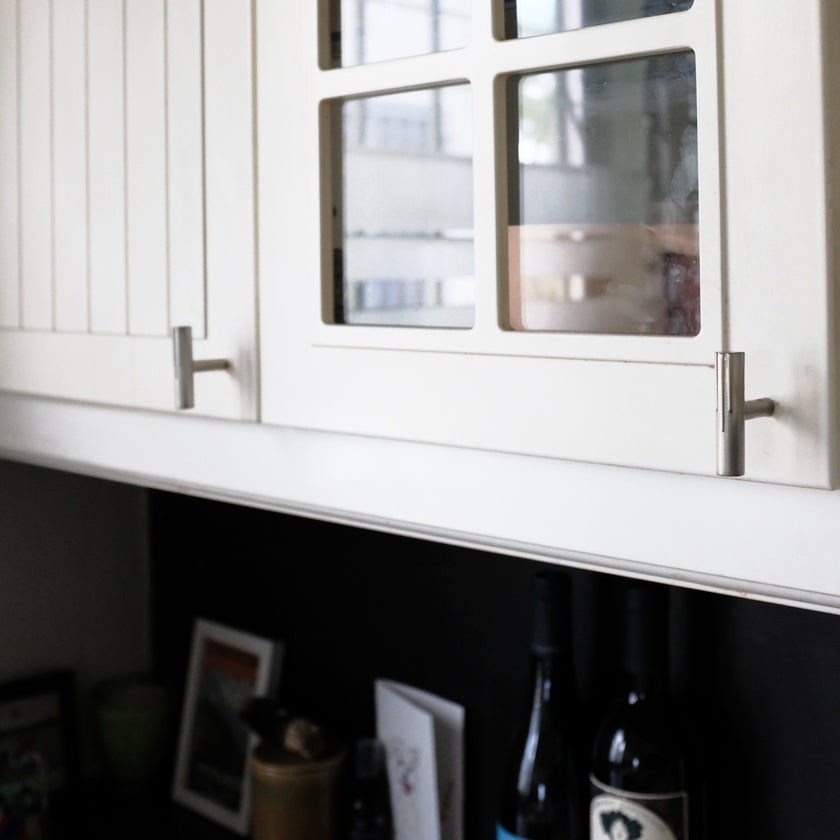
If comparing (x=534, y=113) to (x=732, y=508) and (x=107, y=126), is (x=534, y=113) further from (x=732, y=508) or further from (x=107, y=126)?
(x=107, y=126)

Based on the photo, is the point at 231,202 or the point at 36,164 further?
the point at 36,164

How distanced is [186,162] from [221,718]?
0.79 metres

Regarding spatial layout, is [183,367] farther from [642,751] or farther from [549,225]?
[642,751]

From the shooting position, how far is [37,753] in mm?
1374

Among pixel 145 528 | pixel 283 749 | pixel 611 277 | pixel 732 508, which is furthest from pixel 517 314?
pixel 145 528

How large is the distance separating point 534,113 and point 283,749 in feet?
2.70

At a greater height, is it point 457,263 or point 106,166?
point 106,166

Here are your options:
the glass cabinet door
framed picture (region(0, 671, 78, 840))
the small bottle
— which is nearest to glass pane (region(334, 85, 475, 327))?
the glass cabinet door

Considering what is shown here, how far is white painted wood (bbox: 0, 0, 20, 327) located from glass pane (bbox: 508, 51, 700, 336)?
563 mm

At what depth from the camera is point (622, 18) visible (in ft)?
1.97

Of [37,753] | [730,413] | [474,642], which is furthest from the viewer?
[37,753]

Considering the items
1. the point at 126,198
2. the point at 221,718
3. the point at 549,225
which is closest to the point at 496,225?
the point at 549,225

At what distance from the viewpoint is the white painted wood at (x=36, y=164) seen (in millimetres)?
993

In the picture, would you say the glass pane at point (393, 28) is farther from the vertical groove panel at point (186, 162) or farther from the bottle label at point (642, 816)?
the bottle label at point (642, 816)
